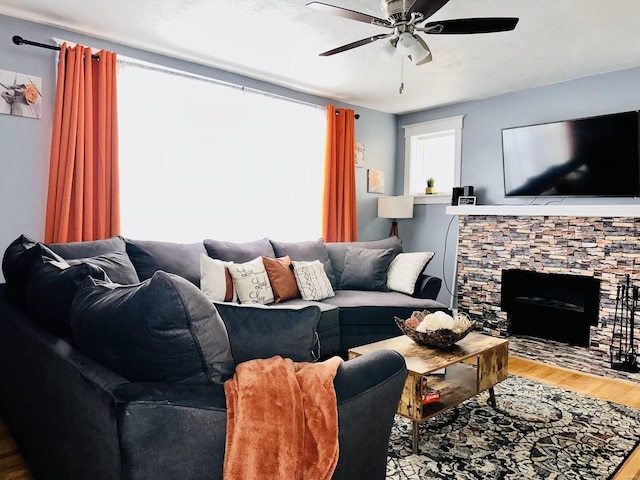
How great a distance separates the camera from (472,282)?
4840 millimetres

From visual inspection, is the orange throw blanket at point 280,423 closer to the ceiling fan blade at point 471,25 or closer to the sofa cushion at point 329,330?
the ceiling fan blade at point 471,25

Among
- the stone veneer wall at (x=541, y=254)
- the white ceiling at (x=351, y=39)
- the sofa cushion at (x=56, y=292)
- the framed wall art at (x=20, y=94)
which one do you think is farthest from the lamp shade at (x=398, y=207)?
the sofa cushion at (x=56, y=292)

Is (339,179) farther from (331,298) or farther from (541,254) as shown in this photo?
(541,254)

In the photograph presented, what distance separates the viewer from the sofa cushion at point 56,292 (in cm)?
152

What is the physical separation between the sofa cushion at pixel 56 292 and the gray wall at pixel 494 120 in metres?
4.23

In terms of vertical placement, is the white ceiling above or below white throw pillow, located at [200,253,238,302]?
above

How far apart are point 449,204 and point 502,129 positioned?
103 centimetres

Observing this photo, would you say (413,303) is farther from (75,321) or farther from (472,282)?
(75,321)

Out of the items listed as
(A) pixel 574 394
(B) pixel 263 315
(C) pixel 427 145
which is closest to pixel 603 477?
(A) pixel 574 394

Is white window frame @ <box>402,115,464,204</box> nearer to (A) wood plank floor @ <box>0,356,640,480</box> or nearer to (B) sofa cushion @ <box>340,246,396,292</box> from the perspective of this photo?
(B) sofa cushion @ <box>340,246,396,292</box>

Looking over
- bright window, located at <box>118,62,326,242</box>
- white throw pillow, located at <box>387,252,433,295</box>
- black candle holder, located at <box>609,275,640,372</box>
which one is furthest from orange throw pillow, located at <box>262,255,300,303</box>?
black candle holder, located at <box>609,275,640,372</box>

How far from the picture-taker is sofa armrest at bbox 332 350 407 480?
1.27 metres

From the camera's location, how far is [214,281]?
130 inches

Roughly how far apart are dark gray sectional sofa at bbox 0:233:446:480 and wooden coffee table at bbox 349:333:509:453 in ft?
2.24
